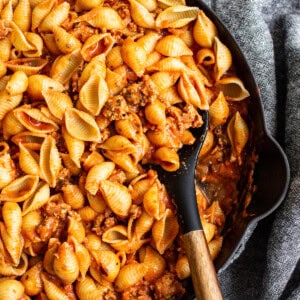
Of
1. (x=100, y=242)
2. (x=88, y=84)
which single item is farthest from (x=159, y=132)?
(x=100, y=242)

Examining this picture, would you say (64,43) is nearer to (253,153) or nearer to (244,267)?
(253,153)

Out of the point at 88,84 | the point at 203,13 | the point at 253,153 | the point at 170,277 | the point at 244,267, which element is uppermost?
the point at 203,13

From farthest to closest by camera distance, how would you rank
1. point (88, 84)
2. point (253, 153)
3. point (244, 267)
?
point (244, 267)
point (253, 153)
point (88, 84)

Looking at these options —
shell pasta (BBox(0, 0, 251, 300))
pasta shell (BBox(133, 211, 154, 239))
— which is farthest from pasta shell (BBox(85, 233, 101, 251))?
pasta shell (BBox(133, 211, 154, 239))

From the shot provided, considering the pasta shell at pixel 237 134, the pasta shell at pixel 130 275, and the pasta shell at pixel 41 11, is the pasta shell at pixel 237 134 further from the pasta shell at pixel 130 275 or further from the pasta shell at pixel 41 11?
the pasta shell at pixel 41 11

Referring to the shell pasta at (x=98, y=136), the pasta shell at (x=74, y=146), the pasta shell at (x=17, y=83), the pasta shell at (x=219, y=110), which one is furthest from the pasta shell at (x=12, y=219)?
the pasta shell at (x=219, y=110)

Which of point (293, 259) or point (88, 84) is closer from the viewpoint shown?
point (88, 84)

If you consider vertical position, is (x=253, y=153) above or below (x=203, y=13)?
below

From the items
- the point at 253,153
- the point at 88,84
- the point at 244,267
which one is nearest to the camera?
the point at 88,84
